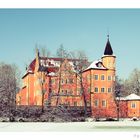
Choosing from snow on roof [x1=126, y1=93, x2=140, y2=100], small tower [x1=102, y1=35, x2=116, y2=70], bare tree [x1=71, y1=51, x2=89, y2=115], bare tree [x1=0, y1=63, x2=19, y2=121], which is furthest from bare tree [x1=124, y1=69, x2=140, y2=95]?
bare tree [x1=0, y1=63, x2=19, y2=121]

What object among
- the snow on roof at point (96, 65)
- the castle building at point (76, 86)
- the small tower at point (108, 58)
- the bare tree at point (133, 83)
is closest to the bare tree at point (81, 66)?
the castle building at point (76, 86)

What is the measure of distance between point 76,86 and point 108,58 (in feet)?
5.15

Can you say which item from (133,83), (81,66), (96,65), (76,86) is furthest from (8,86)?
(133,83)

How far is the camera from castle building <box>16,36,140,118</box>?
48.3 ft

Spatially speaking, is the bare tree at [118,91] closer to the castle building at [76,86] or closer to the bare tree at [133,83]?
the castle building at [76,86]

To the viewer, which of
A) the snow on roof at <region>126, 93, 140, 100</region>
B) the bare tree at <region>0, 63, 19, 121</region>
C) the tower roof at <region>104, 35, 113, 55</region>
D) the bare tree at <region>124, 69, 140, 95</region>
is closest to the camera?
the tower roof at <region>104, 35, 113, 55</region>

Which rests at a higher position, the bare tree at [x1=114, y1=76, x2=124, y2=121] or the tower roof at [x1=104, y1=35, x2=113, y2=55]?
the tower roof at [x1=104, y1=35, x2=113, y2=55]

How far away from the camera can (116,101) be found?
14.9 m

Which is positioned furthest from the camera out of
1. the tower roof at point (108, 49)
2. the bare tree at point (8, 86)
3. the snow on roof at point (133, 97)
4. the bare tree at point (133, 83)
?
the snow on roof at point (133, 97)

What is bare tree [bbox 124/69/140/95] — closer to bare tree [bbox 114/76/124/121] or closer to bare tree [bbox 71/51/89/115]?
bare tree [bbox 114/76/124/121]

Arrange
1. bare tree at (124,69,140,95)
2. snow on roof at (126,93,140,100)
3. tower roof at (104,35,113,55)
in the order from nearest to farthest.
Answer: tower roof at (104,35,113,55) < bare tree at (124,69,140,95) < snow on roof at (126,93,140,100)

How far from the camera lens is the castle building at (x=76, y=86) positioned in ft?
48.3
